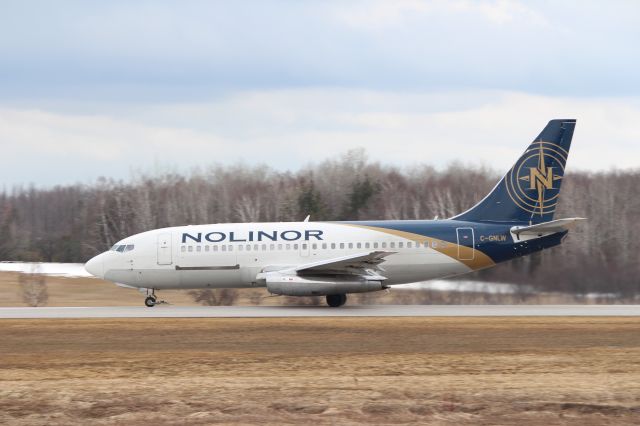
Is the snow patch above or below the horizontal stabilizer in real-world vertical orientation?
below

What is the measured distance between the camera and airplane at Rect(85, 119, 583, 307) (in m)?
35.7

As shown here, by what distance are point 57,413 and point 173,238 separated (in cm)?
2110

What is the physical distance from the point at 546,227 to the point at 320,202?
32.8 meters

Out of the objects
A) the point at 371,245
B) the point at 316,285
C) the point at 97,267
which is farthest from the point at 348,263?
the point at 97,267

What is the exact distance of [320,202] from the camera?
66750mm

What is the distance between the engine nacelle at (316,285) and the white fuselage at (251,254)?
134 centimetres

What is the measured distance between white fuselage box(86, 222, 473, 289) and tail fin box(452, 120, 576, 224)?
2.54m

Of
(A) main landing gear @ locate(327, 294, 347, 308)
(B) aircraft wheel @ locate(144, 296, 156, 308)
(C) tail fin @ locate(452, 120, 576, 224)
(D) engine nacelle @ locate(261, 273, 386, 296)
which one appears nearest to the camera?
(D) engine nacelle @ locate(261, 273, 386, 296)

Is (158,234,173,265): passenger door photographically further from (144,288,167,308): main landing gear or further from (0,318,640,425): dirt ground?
(0,318,640,425): dirt ground

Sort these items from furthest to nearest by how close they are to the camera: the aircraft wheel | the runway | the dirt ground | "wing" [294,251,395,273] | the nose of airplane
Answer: the nose of airplane
the aircraft wheel
"wing" [294,251,395,273]
the runway
the dirt ground

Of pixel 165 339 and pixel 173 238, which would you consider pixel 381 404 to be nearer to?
pixel 165 339

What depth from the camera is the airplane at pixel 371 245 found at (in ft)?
117

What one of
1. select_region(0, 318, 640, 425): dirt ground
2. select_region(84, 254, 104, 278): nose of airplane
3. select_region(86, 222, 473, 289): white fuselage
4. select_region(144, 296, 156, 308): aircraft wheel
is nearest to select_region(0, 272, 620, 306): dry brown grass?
select_region(86, 222, 473, 289): white fuselage

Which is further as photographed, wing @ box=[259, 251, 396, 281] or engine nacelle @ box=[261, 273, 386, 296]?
engine nacelle @ box=[261, 273, 386, 296]
